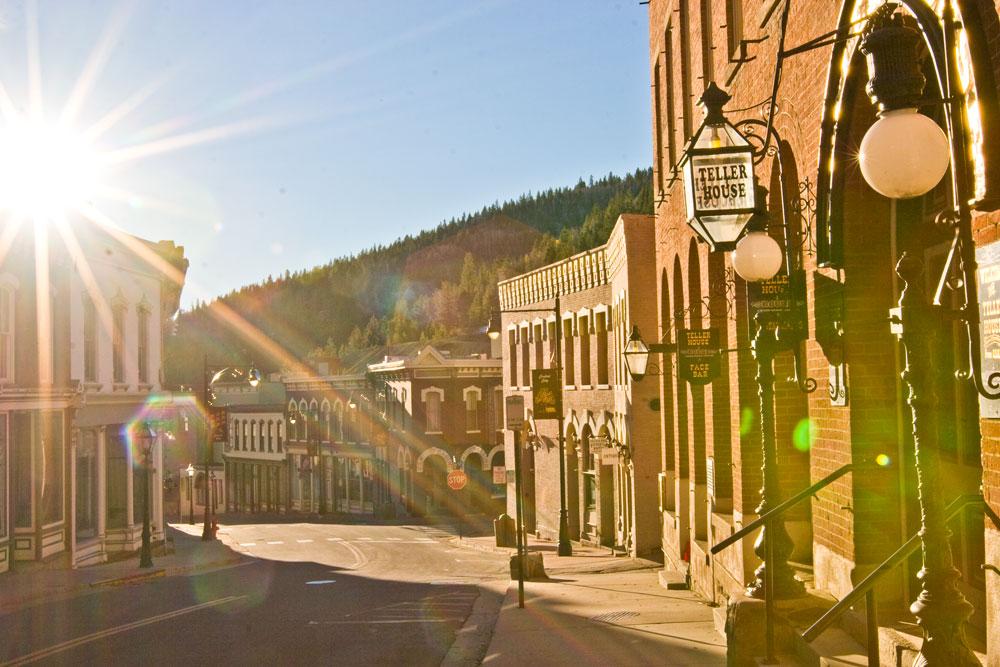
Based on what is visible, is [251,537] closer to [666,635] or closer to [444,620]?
[444,620]

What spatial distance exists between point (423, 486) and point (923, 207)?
50583 millimetres

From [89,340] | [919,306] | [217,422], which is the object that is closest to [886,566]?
[919,306]

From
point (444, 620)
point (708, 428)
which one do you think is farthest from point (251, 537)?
point (708, 428)

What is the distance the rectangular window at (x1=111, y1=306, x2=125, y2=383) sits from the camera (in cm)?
3234

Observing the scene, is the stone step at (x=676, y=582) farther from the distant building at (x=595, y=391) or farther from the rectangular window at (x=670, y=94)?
the distant building at (x=595, y=391)

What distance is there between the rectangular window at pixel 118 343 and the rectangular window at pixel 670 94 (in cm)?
2048

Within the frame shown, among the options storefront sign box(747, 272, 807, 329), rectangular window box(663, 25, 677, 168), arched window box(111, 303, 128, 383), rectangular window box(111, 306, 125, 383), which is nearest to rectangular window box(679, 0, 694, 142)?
Result: rectangular window box(663, 25, 677, 168)

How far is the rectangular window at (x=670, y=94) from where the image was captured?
56.9 feet

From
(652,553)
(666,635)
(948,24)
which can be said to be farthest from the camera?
(652,553)

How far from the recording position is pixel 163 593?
71.6 feet

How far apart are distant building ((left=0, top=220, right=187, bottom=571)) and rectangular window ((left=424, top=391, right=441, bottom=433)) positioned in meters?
20.4

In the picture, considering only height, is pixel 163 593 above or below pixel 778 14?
below

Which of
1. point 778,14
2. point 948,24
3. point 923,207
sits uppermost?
point 778,14

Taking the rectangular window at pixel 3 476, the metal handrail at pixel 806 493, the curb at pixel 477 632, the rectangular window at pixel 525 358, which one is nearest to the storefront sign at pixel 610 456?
the curb at pixel 477 632
